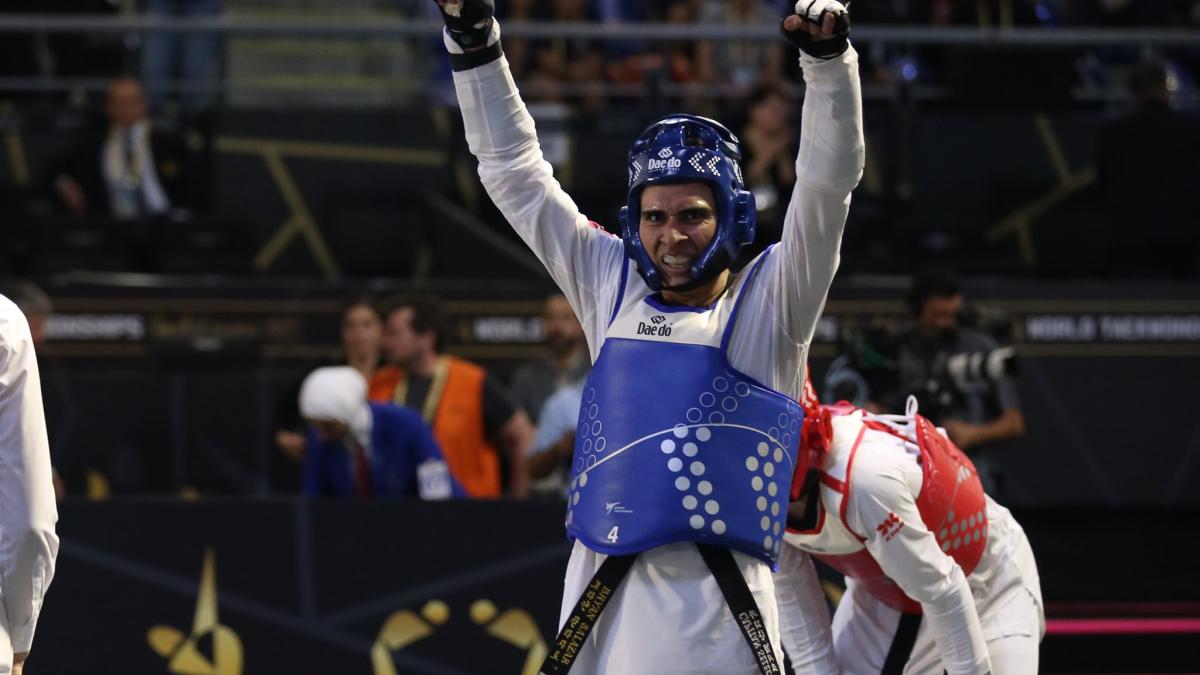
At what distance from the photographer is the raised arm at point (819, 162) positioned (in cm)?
394

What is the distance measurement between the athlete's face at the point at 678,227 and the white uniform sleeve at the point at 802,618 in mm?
1253

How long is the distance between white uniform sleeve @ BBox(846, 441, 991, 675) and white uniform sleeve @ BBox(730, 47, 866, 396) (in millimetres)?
537

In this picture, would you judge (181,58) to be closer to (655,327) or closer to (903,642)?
(903,642)

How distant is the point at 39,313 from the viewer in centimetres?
867

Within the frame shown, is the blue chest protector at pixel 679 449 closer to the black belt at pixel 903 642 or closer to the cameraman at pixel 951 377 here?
the black belt at pixel 903 642

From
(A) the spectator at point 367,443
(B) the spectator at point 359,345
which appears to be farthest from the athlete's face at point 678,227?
(B) the spectator at point 359,345

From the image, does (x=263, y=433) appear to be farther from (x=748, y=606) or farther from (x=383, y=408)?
(x=748, y=606)

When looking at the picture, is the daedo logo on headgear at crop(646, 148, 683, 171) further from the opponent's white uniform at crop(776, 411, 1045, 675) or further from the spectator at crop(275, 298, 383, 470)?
the spectator at crop(275, 298, 383, 470)

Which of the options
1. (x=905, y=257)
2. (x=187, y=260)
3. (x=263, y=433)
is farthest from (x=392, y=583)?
(x=905, y=257)

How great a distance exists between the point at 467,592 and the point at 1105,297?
4.74 meters

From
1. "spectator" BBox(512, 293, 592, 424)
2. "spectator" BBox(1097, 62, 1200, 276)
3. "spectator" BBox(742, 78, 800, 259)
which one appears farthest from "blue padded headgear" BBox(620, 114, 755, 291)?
"spectator" BBox(1097, 62, 1200, 276)

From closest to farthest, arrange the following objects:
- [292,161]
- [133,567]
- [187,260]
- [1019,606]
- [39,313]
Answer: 1. [1019,606]
2. [133,567]
3. [39,313]
4. [187,260]
5. [292,161]

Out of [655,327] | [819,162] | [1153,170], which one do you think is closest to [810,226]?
[819,162]

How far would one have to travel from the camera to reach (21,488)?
13.3 feet
